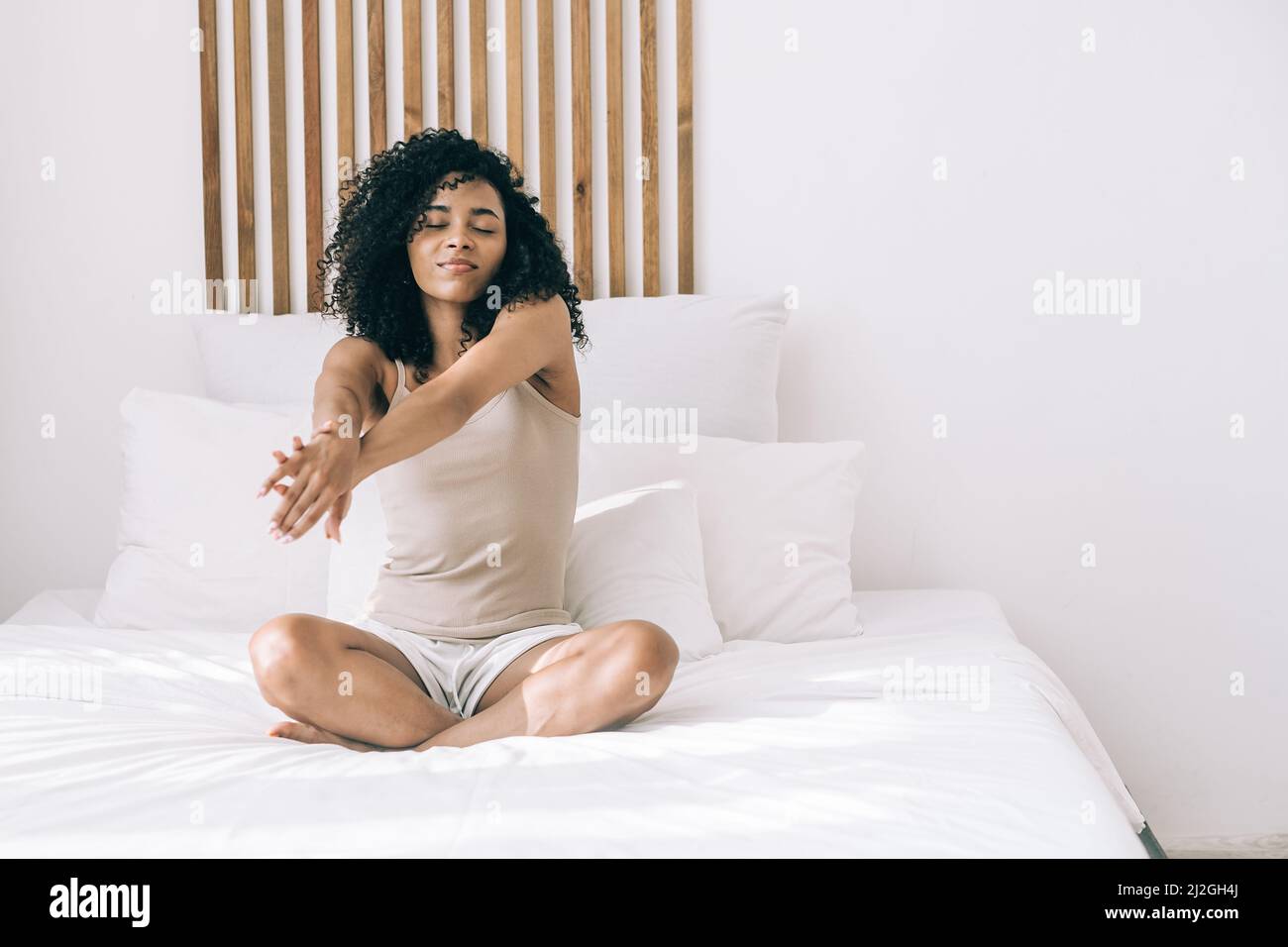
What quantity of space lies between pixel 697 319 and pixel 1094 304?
0.81 metres

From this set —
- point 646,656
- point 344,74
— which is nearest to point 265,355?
point 344,74

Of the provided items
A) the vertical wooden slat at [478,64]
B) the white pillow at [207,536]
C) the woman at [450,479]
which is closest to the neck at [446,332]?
the woman at [450,479]

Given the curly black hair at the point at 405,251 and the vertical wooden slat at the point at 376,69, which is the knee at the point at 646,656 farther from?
the vertical wooden slat at the point at 376,69

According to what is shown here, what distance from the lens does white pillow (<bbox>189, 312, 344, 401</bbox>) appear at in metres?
2.06

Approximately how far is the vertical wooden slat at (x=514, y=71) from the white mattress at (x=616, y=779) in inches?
48.9

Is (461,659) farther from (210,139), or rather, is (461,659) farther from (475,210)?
(210,139)

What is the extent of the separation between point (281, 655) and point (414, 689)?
16 cm

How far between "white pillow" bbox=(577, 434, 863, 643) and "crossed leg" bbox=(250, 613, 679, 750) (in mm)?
543

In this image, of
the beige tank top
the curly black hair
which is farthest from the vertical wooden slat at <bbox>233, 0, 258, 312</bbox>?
the beige tank top

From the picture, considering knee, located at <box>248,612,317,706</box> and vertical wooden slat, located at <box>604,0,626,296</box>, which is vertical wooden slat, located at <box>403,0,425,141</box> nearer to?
vertical wooden slat, located at <box>604,0,626,296</box>

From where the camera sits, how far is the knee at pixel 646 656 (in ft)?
3.98

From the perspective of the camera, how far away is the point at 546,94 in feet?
7.30

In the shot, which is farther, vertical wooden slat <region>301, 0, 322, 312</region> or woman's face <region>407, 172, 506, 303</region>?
vertical wooden slat <region>301, 0, 322, 312</region>

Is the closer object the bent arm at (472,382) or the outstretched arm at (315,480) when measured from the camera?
the outstretched arm at (315,480)
